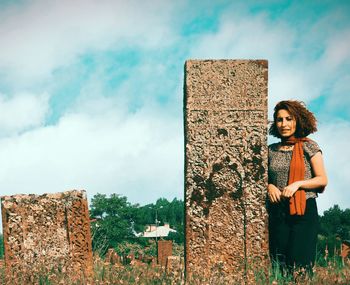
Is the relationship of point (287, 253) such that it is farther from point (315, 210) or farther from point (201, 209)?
point (201, 209)

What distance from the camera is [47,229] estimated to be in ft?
20.9

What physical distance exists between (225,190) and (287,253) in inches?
37.0

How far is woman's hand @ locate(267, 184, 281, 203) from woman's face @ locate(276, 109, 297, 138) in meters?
0.61

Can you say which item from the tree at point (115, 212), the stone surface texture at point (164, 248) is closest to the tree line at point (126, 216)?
the tree at point (115, 212)

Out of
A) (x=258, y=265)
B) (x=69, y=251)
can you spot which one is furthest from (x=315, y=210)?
(x=69, y=251)

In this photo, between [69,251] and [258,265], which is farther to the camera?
[69,251]

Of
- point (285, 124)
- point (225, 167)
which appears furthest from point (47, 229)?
point (285, 124)

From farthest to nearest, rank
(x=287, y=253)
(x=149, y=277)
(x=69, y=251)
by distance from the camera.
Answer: (x=69, y=251) < (x=287, y=253) < (x=149, y=277)

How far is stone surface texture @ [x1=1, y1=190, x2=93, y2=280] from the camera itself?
247 inches

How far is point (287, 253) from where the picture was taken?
5.28 m

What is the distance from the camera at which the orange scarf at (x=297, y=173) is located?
17.0ft

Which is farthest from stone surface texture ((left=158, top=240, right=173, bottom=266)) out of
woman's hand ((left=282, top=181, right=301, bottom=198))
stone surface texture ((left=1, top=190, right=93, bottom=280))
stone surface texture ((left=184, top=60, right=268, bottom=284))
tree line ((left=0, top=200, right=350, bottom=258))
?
tree line ((left=0, top=200, right=350, bottom=258))

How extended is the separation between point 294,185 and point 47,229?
3.22 meters

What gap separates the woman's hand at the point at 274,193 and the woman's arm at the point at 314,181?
4.3 inches
